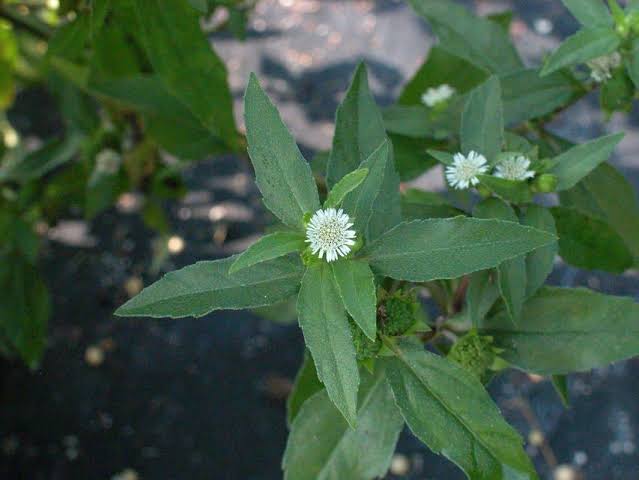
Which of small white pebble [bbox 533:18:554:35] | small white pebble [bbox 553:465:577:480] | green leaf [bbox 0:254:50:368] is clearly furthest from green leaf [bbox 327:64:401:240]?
small white pebble [bbox 533:18:554:35]

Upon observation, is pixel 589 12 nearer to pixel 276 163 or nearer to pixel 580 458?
pixel 276 163

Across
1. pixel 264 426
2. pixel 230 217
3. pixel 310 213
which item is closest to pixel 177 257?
pixel 230 217

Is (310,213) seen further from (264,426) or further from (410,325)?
(264,426)

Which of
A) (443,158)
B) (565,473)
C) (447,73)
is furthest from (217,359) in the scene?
(443,158)

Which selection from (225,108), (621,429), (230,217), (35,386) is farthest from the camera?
(230,217)

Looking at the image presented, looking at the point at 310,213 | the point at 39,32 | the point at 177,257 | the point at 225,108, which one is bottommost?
the point at 177,257

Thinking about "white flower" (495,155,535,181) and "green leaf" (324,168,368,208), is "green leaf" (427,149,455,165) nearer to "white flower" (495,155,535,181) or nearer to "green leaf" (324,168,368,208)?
"white flower" (495,155,535,181)

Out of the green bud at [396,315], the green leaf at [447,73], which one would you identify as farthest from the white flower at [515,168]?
the green leaf at [447,73]
